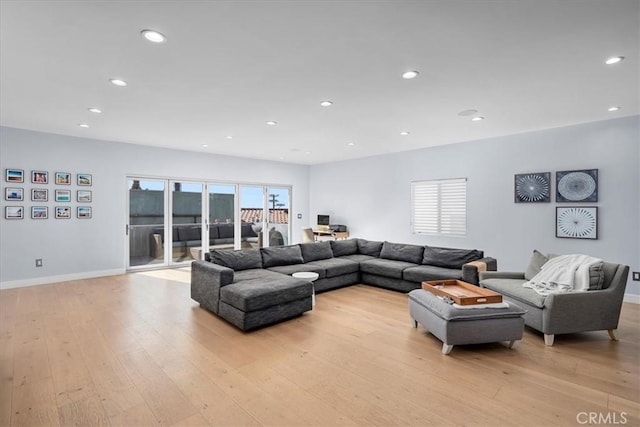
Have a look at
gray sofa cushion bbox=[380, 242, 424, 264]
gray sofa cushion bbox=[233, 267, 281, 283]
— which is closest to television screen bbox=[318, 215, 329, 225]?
gray sofa cushion bbox=[380, 242, 424, 264]

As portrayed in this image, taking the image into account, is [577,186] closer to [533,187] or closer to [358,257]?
A: [533,187]

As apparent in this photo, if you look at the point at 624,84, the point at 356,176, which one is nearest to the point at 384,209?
the point at 356,176

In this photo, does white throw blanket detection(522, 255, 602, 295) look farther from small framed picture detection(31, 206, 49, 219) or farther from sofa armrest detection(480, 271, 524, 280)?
small framed picture detection(31, 206, 49, 219)

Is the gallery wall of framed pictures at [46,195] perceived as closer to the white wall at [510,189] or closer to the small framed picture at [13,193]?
the small framed picture at [13,193]

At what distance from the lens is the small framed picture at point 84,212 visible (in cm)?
563

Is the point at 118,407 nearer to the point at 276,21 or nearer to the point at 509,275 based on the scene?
the point at 276,21

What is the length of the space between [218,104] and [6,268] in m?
4.56

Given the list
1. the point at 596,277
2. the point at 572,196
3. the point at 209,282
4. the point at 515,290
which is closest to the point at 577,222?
the point at 572,196

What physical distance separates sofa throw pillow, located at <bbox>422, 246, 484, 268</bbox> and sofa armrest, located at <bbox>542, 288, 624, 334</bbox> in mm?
1725

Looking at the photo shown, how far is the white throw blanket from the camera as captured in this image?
3.16m

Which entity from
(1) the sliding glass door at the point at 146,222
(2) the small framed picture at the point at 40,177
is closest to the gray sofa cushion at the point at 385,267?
(1) the sliding glass door at the point at 146,222

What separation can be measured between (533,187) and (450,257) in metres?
1.81

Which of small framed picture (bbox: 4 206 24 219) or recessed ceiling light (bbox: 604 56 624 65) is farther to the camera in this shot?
small framed picture (bbox: 4 206 24 219)

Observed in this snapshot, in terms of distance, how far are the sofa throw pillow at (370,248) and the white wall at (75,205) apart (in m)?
3.97
